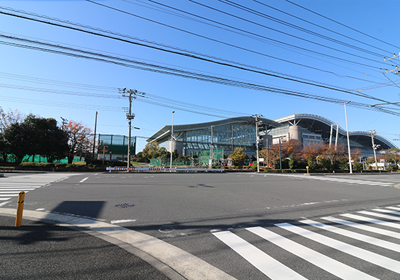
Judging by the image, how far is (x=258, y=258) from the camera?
362 centimetres

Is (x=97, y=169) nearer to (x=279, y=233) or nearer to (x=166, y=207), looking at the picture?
(x=166, y=207)

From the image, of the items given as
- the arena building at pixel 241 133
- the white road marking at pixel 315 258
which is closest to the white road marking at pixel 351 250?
the white road marking at pixel 315 258

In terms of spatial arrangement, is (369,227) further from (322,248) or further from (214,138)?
(214,138)

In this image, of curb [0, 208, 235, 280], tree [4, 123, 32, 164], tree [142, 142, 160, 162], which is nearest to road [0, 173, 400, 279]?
curb [0, 208, 235, 280]

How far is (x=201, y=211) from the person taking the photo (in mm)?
6938

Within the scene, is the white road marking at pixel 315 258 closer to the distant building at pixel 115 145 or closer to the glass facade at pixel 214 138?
the distant building at pixel 115 145

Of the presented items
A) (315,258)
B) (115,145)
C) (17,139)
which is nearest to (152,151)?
(115,145)

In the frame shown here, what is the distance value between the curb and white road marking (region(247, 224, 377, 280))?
1.65 metres

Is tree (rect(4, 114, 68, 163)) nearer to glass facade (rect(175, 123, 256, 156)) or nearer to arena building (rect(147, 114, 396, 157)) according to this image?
arena building (rect(147, 114, 396, 157))

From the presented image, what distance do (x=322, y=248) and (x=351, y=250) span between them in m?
0.53

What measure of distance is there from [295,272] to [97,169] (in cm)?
3083

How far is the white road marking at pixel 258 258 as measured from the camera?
3.09m

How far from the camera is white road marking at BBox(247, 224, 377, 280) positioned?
3.11 m

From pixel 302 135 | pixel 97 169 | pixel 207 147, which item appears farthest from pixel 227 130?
pixel 97 169
